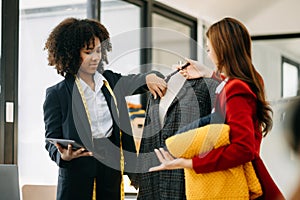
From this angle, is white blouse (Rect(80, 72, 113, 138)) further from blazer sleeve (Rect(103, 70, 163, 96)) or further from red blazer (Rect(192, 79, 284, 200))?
red blazer (Rect(192, 79, 284, 200))

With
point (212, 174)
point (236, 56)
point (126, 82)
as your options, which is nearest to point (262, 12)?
point (126, 82)

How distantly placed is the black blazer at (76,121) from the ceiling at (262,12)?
307cm

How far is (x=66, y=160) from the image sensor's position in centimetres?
207

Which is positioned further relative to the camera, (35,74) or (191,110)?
(35,74)

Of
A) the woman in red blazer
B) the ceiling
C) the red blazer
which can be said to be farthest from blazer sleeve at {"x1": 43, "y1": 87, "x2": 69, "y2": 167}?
the ceiling

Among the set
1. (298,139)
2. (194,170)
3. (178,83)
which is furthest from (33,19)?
(298,139)

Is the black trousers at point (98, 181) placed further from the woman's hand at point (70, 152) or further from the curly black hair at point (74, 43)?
the curly black hair at point (74, 43)

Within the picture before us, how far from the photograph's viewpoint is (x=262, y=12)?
17.3 ft

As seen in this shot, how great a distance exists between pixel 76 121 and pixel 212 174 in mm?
573

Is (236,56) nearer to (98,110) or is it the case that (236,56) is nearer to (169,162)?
(169,162)

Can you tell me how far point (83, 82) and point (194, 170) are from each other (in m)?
0.62

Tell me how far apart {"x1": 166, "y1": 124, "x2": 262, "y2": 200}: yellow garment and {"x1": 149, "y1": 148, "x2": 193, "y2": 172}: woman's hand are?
0.06ft

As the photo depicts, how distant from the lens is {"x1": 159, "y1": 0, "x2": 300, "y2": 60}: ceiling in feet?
16.7

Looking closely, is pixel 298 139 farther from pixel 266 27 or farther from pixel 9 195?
pixel 266 27
